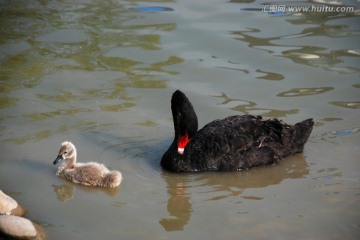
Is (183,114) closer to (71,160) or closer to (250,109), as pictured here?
(71,160)

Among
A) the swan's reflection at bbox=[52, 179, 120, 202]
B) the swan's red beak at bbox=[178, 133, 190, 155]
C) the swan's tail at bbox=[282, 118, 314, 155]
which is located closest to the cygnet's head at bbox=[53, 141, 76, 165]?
the swan's reflection at bbox=[52, 179, 120, 202]

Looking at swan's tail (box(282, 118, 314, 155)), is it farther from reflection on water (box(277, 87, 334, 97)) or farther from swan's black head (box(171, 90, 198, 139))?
reflection on water (box(277, 87, 334, 97))

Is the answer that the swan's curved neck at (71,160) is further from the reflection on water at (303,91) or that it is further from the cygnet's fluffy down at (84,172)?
the reflection on water at (303,91)

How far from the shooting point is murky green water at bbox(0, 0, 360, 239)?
6.54 m

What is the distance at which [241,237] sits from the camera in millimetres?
6117

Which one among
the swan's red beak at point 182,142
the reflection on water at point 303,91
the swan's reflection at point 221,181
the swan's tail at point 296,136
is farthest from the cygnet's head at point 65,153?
the reflection on water at point 303,91

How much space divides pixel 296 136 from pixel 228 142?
721mm

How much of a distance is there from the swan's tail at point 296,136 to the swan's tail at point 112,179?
1.87m

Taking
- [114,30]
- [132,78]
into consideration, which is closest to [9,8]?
[114,30]

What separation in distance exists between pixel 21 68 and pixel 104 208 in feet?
12.8

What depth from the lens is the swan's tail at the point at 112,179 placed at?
273 inches

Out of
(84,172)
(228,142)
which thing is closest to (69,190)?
(84,172)

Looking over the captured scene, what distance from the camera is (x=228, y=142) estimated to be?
7.64 metres

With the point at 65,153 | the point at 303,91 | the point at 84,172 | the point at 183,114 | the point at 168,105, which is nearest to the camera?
the point at 84,172
